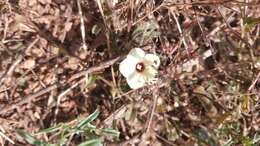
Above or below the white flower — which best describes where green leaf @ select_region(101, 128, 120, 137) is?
below

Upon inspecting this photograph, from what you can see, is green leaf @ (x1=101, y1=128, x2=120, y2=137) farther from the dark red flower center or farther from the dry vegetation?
the dark red flower center

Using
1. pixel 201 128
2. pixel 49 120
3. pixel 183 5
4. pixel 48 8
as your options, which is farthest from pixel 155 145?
pixel 48 8

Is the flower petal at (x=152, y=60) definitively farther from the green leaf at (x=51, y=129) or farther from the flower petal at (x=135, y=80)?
the green leaf at (x=51, y=129)

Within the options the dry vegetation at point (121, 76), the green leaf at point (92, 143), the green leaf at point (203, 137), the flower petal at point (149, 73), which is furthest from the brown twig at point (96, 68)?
the green leaf at point (203, 137)

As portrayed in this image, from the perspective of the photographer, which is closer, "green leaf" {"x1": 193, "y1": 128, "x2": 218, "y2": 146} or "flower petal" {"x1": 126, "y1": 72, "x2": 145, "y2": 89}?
"flower petal" {"x1": 126, "y1": 72, "x2": 145, "y2": 89}

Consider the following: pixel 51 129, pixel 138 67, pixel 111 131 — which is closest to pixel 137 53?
pixel 138 67

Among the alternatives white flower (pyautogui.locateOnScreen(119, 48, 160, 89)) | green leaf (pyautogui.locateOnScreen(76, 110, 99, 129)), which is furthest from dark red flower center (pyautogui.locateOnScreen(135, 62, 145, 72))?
green leaf (pyautogui.locateOnScreen(76, 110, 99, 129))
